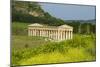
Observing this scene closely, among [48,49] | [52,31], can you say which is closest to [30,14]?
[52,31]

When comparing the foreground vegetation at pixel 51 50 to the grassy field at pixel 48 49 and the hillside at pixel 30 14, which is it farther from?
the hillside at pixel 30 14

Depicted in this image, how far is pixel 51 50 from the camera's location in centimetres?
255

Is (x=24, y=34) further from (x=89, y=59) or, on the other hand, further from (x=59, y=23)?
(x=89, y=59)

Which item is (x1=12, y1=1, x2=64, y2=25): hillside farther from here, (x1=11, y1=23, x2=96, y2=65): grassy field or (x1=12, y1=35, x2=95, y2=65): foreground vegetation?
(x1=12, y1=35, x2=95, y2=65): foreground vegetation

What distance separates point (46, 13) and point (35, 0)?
0.21 metres

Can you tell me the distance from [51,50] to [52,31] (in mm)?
236

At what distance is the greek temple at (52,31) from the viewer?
2474mm

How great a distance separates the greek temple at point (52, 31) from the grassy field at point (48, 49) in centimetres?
5

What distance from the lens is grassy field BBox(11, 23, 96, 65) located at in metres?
2.39

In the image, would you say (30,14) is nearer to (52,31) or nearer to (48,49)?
(52,31)

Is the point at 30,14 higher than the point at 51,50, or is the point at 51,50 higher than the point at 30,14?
the point at 30,14

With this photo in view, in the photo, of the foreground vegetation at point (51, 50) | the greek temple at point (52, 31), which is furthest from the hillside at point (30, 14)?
the foreground vegetation at point (51, 50)

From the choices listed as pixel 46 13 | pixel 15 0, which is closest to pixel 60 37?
pixel 46 13

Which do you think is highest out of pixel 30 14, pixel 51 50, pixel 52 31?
pixel 30 14
